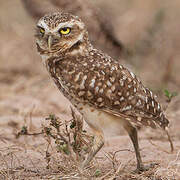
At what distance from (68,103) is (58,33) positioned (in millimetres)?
3354

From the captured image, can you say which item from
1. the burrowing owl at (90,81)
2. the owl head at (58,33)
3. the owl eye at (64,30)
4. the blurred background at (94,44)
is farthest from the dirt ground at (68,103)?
the owl eye at (64,30)

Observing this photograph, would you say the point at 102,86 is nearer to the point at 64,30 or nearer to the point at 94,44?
the point at 64,30

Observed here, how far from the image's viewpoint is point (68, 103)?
272 inches

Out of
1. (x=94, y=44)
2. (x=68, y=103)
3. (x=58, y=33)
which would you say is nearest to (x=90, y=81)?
(x=58, y=33)

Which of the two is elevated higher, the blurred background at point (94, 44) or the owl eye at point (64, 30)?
the blurred background at point (94, 44)

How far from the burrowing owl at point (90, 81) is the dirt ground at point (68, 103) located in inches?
14.6

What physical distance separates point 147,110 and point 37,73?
5468 mm

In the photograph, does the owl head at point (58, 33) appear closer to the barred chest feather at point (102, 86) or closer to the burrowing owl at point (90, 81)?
the burrowing owl at point (90, 81)

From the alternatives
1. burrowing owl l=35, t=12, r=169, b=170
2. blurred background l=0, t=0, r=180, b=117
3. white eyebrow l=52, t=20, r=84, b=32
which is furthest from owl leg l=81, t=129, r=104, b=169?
blurred background l=0, t=0, r=180, b=117

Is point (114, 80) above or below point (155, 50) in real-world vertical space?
below

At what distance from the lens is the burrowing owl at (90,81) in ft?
11.7

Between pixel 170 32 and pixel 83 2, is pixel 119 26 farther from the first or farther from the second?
pixel 83 2

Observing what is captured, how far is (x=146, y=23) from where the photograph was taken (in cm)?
1097

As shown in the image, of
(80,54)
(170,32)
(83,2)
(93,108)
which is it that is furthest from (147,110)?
(170,32)
